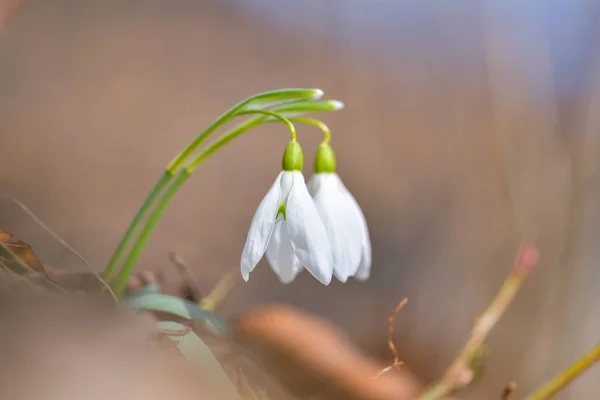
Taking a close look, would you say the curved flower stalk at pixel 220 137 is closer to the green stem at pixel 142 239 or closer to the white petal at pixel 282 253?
the green stem at pixel 142 239

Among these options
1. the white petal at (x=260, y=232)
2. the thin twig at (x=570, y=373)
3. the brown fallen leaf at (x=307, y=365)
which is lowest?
the brown fallen leaf at (x=307, y=365)

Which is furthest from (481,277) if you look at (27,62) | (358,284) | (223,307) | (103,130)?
(27,62)

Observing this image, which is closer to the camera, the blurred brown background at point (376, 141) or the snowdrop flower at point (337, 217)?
the snowdrop flower at point (337, 217)

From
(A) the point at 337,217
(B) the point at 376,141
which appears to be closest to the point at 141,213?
(A) the point at 337,217

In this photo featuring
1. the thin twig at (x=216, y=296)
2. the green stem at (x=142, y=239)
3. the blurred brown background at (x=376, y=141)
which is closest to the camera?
the green stem at (x=142, y=239)

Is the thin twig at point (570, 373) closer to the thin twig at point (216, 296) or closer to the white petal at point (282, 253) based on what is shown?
the white petal at point (282, 253)

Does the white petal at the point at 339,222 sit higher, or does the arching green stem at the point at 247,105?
the arching green stem at the point at 247,105

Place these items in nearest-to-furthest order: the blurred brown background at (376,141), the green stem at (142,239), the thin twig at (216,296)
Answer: the green stem at (142,239) < the thin twig at (216,296) < the blurred brown background at (376,141)

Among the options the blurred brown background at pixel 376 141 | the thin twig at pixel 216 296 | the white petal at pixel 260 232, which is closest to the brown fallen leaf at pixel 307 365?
the thin twig at pixel 216 296
